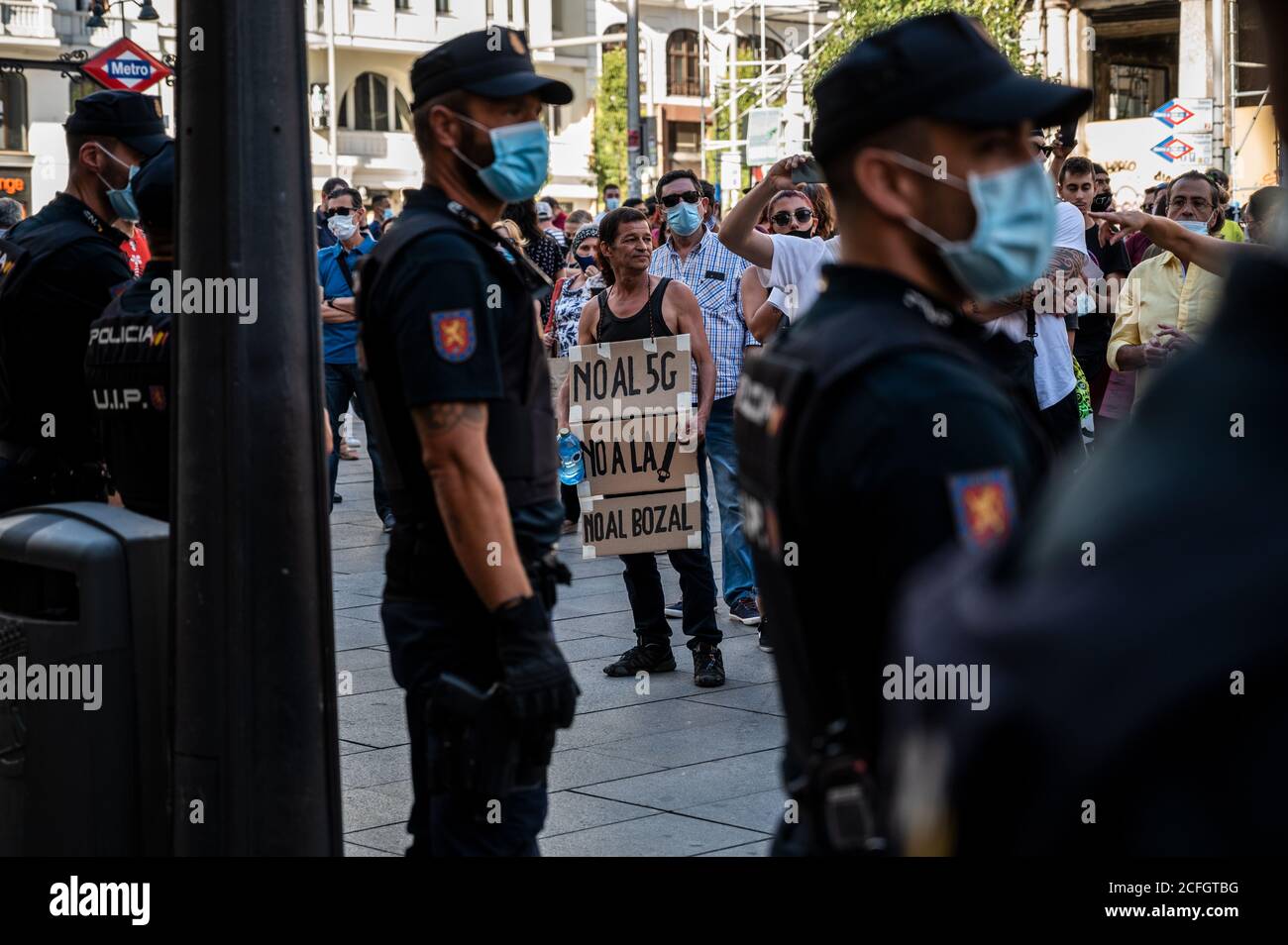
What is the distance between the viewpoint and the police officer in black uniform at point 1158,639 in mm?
851

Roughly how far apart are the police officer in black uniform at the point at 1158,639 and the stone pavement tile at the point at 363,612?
793 cm

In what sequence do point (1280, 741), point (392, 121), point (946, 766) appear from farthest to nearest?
point (392, 121), point (946, 766), point (1280, 741)

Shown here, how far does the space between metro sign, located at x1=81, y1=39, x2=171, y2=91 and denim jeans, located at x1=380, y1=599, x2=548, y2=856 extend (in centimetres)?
1390

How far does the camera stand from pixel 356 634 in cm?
839

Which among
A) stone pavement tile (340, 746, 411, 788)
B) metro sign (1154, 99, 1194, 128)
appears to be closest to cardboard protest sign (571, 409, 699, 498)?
stone pavement tile (340, 746, 411, 788)

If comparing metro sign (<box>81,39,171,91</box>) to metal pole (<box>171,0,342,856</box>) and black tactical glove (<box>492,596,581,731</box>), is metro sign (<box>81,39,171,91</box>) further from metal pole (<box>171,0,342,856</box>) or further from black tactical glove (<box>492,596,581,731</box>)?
black tactical glove (<box>492,596,581,731</box>)

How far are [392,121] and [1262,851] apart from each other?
57.6 m

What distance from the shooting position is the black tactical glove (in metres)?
3.19

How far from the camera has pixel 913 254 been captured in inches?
81.5

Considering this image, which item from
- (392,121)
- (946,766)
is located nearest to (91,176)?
(946,766)

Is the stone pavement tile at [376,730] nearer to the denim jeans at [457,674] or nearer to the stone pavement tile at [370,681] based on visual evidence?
the stone pavement tile at [370,681]

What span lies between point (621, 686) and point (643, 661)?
251 mm

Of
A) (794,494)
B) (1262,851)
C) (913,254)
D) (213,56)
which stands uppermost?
(213,56)
